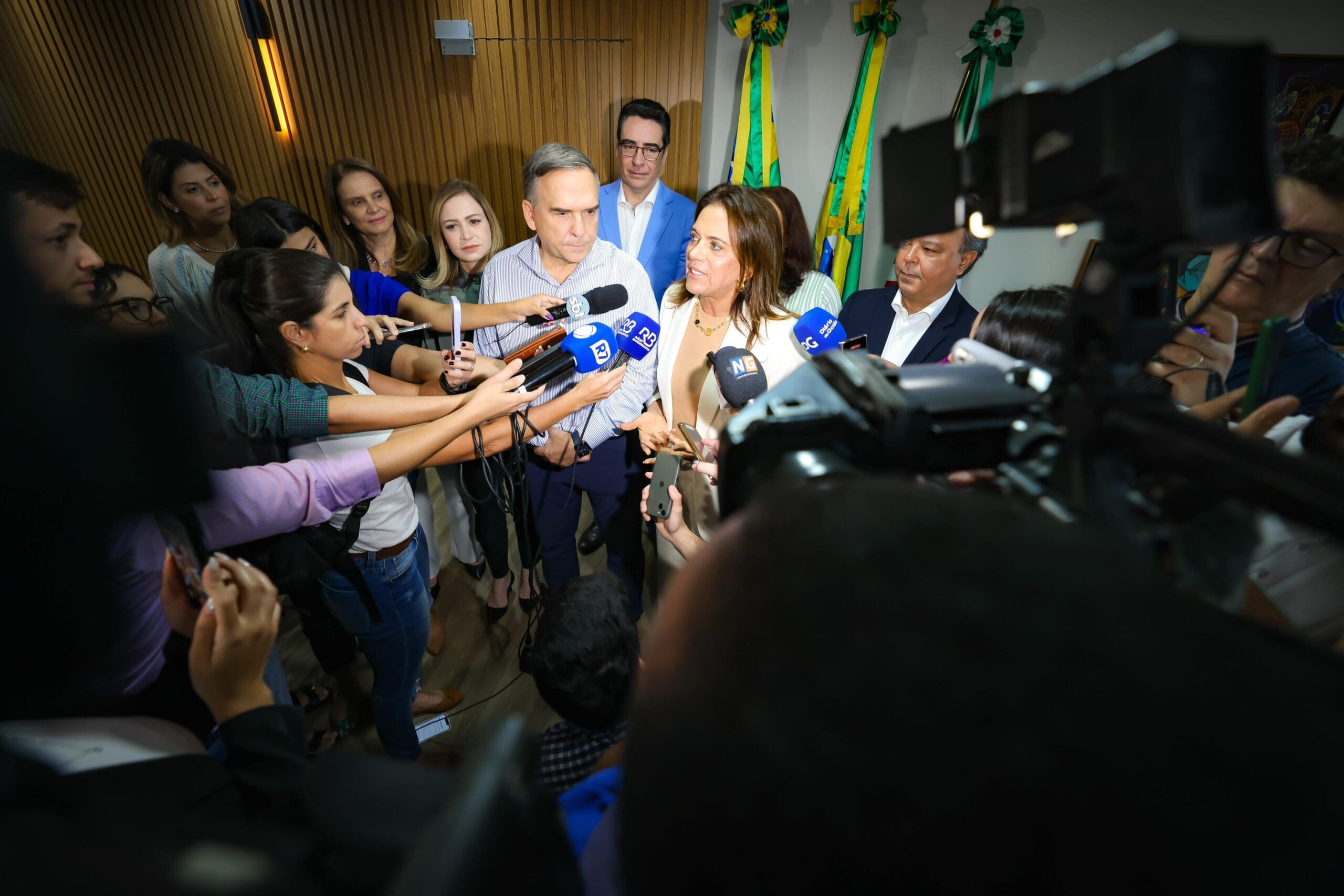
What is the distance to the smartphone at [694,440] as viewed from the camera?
155cm

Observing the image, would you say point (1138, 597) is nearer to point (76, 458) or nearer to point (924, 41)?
point (76, 458)

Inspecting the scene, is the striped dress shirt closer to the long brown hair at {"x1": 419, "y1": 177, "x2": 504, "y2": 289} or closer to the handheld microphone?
the long brown hair at {"x1": 419, "y1": 177, "x2": 504, "y2": 289}

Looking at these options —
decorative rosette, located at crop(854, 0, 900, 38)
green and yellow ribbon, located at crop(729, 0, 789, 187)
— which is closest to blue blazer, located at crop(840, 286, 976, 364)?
green and yellow ribbon, located at crop(729, 0, 789, 187)

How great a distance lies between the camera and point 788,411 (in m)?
0.53

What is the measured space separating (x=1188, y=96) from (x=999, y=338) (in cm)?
104

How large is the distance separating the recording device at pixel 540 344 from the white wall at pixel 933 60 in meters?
2.61

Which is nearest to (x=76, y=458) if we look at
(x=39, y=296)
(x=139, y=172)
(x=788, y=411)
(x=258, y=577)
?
(x=39, y=296)

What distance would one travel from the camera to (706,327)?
2.11 metres

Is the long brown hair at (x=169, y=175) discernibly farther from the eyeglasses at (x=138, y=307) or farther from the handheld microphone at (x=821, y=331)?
the handheld microphone at (x=821, y=331)

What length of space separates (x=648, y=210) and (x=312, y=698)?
307 cm

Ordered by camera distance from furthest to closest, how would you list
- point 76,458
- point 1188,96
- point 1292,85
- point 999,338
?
point 1292,85
point 999,338
point 76,458
point 1188,96

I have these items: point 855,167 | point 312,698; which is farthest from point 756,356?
point 855,167

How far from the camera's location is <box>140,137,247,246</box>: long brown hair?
2.38m

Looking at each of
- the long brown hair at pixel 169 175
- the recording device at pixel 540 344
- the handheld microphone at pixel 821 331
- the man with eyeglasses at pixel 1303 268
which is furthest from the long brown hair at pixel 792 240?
the long brown hair at pixel 169 175
